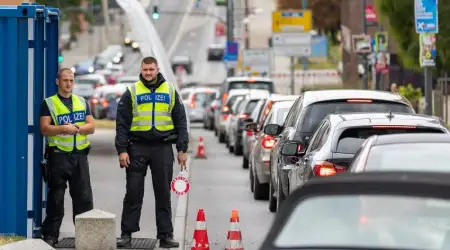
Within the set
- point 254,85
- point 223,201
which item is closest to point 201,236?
point 223,201

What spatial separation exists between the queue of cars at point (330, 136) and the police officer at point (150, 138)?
4.32 feet

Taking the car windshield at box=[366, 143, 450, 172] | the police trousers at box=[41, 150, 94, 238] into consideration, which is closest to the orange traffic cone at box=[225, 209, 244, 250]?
the police trousers at box=[41, 150, 94, 238]

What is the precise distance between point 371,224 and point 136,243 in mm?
7796

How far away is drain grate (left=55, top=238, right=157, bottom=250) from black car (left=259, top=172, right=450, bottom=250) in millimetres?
7004

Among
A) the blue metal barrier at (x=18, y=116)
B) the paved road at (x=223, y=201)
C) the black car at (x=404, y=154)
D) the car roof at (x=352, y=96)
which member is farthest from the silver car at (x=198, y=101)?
the black car at (x=404, y=154)

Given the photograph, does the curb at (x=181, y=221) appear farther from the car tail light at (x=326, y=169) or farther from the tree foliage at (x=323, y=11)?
the tree foliage at (x=323, y=11)

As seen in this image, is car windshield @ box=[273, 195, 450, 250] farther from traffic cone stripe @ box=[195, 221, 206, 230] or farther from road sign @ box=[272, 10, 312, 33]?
road sign @ box=[272, 10, 312, 33]

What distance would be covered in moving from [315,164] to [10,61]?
9.70ft

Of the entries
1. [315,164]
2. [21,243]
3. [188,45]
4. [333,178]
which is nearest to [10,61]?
[21,243]

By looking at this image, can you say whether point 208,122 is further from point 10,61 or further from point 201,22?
point 201,22

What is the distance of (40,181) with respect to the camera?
1425 centimetres

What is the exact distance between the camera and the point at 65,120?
46.5 ft

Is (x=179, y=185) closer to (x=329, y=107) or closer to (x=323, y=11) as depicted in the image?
(x=329, y=107)

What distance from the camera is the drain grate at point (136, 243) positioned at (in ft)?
46.6
